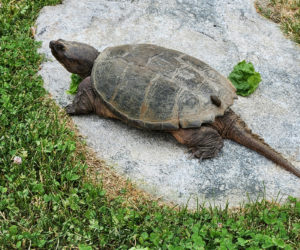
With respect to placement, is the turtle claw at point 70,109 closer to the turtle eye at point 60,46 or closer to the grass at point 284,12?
the turtle eye at point 60,46

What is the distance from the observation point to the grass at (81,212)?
3.01 meters

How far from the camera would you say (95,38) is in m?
Result: 5.28

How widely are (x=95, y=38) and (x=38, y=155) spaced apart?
90.2 inches

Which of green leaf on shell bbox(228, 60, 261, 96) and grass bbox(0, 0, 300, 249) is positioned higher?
green leaf on shell bbox(228, 60, 261, 96)

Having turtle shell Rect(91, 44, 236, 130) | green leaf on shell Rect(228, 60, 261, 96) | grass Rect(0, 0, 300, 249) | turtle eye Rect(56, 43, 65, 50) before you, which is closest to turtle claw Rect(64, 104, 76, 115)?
grass Rect(0, 0, 300, 249)

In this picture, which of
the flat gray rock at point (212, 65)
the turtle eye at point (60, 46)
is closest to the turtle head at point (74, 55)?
the turtle eye at point (60, 46)

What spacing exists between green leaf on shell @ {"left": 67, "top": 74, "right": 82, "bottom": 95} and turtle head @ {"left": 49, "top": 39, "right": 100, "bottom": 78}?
211 mm

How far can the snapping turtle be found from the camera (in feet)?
12.2

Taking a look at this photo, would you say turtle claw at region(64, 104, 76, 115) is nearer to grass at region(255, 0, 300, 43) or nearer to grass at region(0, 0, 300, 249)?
grass at region(0, 0, 300, 249)

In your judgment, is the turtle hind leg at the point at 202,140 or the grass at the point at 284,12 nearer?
the turtle hind leg at the point at 202,140

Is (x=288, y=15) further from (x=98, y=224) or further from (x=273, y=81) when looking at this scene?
(x=98, y=224)

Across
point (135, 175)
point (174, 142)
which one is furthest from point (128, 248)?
point (174, 142)

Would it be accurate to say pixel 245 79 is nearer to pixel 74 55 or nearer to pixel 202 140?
pixel 202 140

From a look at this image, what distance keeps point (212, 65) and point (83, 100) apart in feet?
5.82
